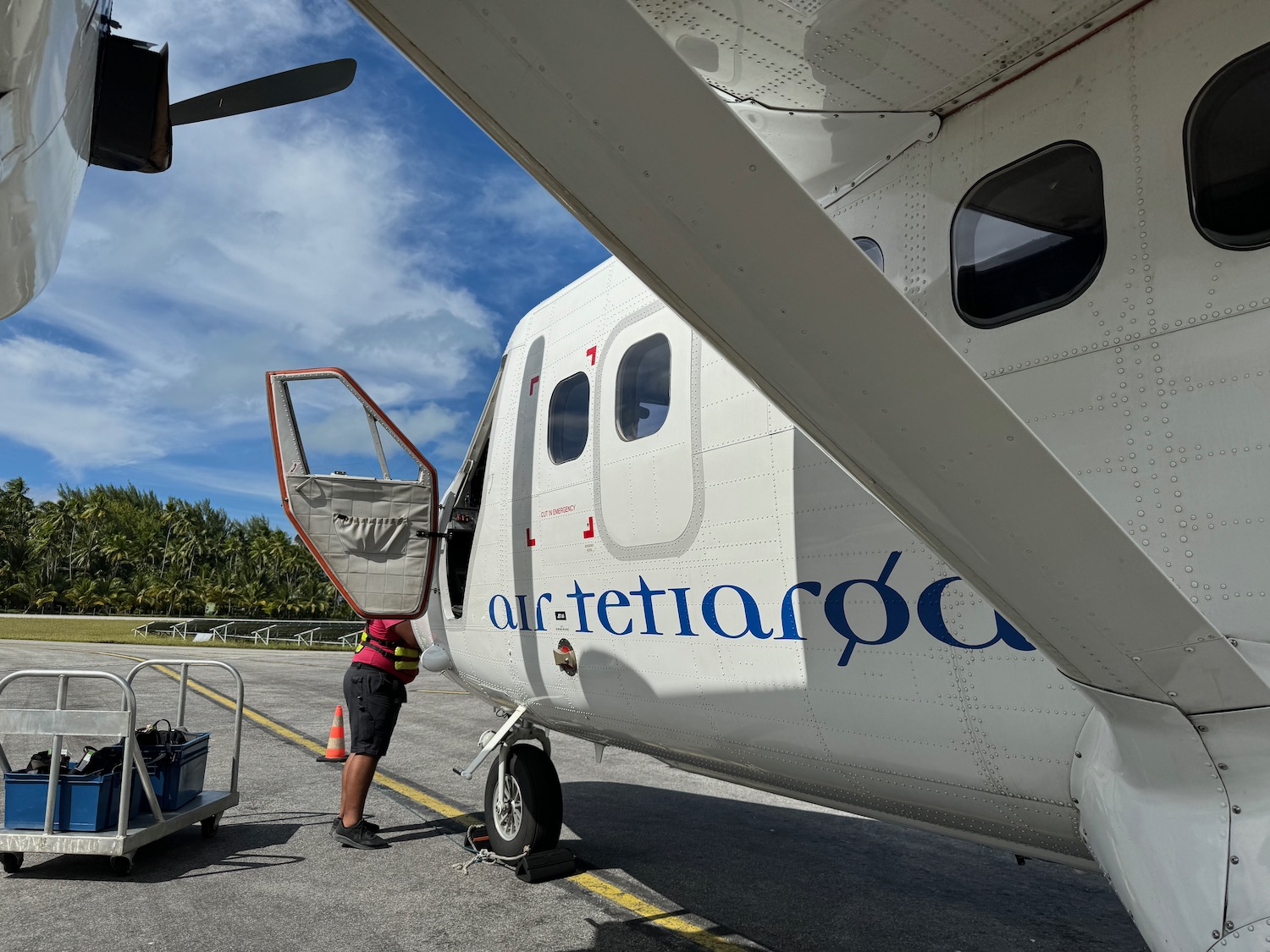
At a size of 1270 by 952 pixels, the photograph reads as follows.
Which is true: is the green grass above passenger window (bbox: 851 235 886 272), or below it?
below

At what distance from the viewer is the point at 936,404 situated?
1.73 meters

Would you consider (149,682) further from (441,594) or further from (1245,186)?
(1245,186)

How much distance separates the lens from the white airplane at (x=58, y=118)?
59.9 inches

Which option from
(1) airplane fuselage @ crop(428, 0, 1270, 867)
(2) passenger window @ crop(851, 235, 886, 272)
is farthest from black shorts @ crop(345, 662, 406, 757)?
(2) passenger window @ crop(851, 235, 886, 272)

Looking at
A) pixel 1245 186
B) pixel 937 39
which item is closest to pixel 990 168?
pixel 937 39

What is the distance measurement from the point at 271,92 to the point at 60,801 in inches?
194

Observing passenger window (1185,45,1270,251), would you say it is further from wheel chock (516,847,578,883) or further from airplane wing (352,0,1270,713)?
wheel chock (516,847,578,883)

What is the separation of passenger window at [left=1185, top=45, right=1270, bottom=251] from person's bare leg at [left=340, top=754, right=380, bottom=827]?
239 inches

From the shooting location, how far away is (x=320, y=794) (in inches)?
313

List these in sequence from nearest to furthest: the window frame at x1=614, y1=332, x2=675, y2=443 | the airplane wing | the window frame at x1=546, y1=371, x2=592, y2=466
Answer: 1. the airplane wing
2. the window frame at x1=614, y1=332, x2=675, y2=443
3. the window frame at x1=546, y1=371, x2=592, y2=466

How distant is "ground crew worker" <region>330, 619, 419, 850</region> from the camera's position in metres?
6.34

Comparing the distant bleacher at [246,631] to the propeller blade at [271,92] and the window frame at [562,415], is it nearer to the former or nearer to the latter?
the window frame at [562,415]

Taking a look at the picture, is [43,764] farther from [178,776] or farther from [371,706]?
[371,706]

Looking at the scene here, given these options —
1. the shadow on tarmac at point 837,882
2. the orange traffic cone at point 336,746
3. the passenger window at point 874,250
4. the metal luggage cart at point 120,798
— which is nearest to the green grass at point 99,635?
the orange traffic cone at point 336,746
